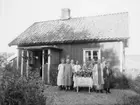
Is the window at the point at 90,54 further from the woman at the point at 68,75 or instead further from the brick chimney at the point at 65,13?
the brick chimney at the point at 65,13

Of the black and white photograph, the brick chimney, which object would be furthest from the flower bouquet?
the brick chimney

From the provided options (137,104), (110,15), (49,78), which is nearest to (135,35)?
(110,15)

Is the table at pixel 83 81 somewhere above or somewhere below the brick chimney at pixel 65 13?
below

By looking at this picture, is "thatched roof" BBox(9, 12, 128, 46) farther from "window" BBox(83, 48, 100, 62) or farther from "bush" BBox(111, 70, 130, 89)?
"bush" BBox(111, 70, 130, 89)

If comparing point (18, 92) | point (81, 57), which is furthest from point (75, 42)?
point (18, 92)

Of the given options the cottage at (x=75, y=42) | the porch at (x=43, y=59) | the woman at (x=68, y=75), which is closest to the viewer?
the woman at (x=68, y=75)

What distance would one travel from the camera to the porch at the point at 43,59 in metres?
14.6

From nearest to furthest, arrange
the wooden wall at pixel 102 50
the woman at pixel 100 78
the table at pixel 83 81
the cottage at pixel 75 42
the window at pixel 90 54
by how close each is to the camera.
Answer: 1. the table at pixel 83 81
2. the woman at pixel 100 78
3. the wooden wall at pixel 102 50
4. the cottage at pixel 75 42
5. the window at pixel 90 54

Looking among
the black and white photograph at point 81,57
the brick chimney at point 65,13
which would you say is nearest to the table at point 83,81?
the black and white photograph at point 81,57

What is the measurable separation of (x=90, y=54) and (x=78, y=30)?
8.78ft

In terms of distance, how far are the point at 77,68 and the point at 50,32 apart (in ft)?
22.3

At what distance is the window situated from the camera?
1495 cm

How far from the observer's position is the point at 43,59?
48.5ft

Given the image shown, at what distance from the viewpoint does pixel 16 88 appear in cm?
455
